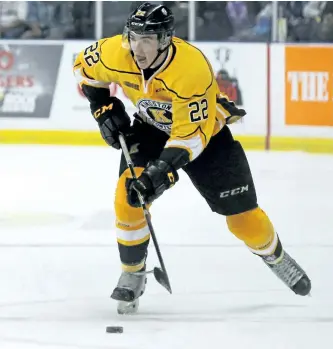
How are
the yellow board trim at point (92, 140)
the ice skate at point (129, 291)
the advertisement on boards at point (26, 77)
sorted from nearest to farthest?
the ice skate at point (129, 291) < the yellow board trim at point (92, 140) < the advertisement on boards at point (26, 77)

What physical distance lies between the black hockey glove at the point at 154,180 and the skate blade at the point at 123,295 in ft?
1.31

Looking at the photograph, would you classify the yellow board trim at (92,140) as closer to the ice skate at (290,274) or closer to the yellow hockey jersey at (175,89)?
the ice skate at (290,274)

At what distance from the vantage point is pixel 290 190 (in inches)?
244

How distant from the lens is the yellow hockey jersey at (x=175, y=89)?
345cm

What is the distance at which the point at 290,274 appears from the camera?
3.91 metres

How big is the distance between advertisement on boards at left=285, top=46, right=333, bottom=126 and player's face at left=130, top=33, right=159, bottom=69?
4.25 metres

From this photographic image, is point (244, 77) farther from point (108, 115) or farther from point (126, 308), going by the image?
point (126, 308)

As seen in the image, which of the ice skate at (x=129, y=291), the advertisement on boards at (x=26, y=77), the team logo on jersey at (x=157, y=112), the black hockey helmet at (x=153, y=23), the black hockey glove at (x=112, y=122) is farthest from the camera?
the advertisement on boards at (x=26, y=77)

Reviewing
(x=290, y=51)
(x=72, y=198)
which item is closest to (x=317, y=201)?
(x=72, y=198)

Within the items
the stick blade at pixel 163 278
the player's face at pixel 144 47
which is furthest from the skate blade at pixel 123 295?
the player's face at pixel 144 47

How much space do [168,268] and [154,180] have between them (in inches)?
41.3

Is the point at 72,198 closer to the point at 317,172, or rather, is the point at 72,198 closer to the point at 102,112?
the point at 317,172

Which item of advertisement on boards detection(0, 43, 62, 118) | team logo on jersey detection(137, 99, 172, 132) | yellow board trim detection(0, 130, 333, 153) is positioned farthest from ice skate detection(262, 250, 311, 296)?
advertisement on boards detection(0, 43, 62, 118)

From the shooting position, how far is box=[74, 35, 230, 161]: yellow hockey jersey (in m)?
3.45
